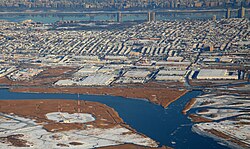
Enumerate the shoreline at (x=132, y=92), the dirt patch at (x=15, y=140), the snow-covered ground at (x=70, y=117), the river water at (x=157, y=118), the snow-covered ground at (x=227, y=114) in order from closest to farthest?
the dirt patch at (x=15, y=140)
the river water at (x=157, y=118)
the snow-covered ground at (x=227, y=114)
the snow-covered ground at (x=70, y=117)
the shoreline at (x=132, y=92)

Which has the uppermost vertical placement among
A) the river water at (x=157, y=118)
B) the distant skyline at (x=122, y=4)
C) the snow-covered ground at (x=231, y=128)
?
the distant skyline at (x=122, y=4)

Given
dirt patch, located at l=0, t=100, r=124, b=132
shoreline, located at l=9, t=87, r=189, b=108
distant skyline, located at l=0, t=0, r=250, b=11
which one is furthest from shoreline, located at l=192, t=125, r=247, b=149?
distant skyline, located at l=0, t=0, r=250, b=11

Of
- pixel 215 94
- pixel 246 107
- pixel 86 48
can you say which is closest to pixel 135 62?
pixel 86 48

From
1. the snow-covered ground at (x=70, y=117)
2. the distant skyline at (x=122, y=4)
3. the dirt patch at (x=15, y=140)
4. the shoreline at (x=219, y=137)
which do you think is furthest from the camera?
the distant skyline at (x=122, y=4)

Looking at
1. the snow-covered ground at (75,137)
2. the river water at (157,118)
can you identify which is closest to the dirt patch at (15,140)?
the snow-covered ground at (75,137)

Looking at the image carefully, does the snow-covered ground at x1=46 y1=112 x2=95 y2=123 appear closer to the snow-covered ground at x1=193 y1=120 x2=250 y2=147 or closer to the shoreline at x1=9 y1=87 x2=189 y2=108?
the shoreline at x1=9 y1=87 x2=189 y2=108

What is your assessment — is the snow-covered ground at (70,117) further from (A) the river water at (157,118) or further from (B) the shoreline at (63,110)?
(A) the river water at (157,118)

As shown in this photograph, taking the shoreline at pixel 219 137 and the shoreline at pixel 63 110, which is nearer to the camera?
the shoreline at pixel 219 137
